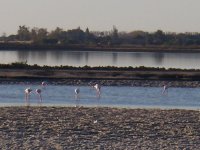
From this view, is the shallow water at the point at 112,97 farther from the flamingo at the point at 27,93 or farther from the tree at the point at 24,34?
the tree at the point at 24,34

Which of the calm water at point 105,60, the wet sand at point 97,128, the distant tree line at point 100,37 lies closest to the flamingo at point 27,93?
the wet sand at point 97,128

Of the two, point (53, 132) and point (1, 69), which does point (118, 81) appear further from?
point (53, 132)

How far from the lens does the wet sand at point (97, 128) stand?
1669 centimetres

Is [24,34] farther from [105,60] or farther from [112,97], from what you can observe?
[112,97]

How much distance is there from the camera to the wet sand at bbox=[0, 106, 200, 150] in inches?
657

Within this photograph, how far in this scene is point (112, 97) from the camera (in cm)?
3166

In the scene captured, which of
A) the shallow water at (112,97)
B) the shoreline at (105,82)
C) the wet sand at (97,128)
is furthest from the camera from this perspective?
the shoreline at (105,82)

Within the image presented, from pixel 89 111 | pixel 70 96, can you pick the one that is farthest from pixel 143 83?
pixel 89 111

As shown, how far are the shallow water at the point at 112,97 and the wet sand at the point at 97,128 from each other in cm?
440

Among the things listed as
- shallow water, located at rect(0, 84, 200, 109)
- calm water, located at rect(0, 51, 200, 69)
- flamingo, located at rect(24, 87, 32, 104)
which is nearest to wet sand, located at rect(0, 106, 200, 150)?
shallow water, located at rect(0, 84, 200, 109)

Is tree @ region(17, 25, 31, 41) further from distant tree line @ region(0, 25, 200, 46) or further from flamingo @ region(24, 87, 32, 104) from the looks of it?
flamingo @ region(24, 87, 32, 104)

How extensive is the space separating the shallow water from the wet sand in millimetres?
4402

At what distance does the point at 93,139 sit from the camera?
17.3m

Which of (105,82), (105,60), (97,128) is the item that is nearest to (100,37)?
(105,60)
